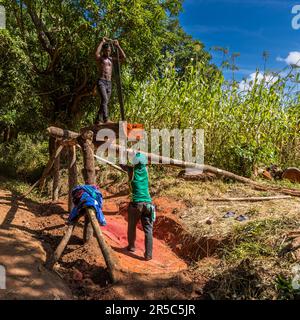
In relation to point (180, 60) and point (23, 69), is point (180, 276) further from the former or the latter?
point (180, 60)

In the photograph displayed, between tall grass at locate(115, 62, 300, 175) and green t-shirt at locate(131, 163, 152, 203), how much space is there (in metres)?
3.41

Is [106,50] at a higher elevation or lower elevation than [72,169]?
higher

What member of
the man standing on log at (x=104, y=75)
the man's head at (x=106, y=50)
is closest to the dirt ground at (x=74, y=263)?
the man standing on log at (x=104, y=75)

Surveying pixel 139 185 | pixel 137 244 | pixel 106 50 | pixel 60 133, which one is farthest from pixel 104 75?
pixel 137 244

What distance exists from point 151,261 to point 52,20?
5787 mm

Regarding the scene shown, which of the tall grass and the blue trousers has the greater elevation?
the tall grass

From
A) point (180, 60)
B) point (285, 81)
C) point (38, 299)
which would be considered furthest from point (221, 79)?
point (180, 60)

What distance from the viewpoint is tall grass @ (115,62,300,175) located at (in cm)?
851

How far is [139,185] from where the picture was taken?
5418 mm

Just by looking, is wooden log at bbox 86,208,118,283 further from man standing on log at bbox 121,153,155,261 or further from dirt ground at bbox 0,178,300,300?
man standing on log at bbox 121,153,155,261

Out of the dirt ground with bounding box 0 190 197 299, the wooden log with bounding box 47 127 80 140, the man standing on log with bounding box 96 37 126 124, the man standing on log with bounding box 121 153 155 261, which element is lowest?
the dirt ground with bounding box 0 190 197 299

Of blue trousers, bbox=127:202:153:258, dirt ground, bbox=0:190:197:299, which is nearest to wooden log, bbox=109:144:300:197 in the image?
dirt ground, bbox=0:190:197:299

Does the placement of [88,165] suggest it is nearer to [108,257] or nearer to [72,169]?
[72,169]

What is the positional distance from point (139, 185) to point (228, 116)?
164 inches
